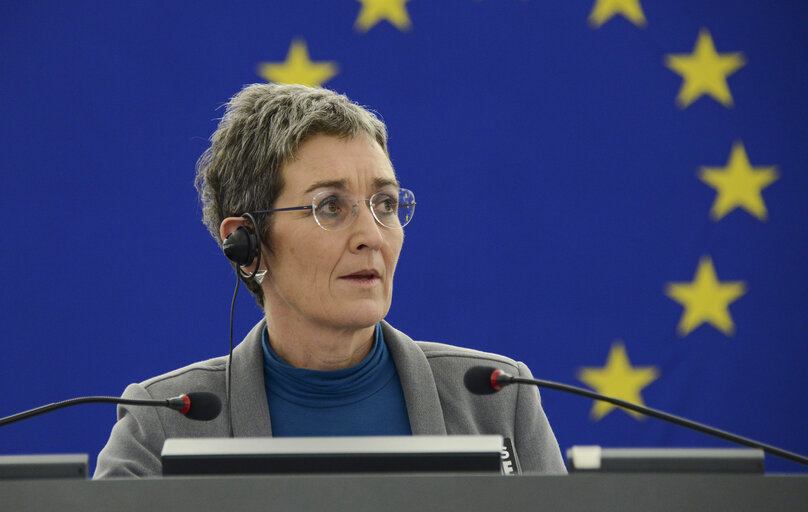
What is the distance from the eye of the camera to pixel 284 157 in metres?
1.56

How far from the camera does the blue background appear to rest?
7.98ft

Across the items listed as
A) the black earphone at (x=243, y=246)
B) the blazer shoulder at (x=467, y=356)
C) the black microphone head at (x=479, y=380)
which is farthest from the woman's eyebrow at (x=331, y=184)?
the black microphone head at (x=479, y=380)

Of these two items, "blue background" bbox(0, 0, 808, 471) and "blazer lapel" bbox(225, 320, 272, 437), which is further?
"blue background" bbox(0, 0, 808, 471)

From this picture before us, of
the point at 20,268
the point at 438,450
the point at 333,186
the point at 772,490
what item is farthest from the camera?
the point at 20,268

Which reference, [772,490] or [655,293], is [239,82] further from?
[772,490]

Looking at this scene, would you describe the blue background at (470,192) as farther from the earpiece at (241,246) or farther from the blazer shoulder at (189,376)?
the earpiece at (241,246)

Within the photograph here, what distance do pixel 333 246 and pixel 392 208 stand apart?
0.49 ft

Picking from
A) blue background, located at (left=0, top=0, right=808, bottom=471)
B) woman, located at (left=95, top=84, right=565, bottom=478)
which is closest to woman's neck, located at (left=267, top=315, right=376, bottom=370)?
woman, located at (left=95, top=84, right=565, bottom=478)

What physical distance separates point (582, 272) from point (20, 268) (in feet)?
5.11

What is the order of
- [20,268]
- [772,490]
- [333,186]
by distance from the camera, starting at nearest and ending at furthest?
[772,490]
[333,186]
[20,268]

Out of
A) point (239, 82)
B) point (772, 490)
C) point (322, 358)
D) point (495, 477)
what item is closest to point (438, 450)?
point (495, 477)

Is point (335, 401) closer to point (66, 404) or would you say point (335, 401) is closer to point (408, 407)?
point (408, 407)

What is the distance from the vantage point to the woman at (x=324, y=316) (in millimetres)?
1511

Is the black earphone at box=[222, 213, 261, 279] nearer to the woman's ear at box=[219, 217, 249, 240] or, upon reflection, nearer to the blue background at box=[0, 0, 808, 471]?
the woman's ear at box=[219, 217, 249, 240]
